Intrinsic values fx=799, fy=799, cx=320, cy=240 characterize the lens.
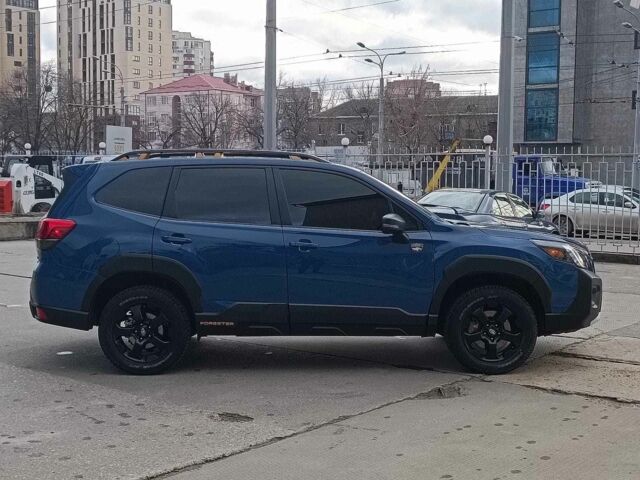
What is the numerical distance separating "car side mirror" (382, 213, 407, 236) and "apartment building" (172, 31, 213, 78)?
177593mm

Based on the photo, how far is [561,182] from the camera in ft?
62.7

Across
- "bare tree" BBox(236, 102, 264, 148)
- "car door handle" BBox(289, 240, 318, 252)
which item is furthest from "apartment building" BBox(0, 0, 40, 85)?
"car door handle" BBox(289, 240, 318, 252)

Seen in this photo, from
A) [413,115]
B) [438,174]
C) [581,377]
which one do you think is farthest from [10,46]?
[581,377]

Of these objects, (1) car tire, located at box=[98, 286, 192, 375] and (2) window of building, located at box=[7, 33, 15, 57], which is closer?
(1) car tire, located at box=[98, 286, 192, 375]

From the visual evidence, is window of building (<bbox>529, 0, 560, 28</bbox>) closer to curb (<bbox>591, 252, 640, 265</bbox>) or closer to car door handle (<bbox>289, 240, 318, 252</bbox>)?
curb (<bbox>591, 252, 640, 265</bbox>)

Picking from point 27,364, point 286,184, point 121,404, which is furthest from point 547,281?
point 27,364

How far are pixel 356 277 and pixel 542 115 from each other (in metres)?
51.9

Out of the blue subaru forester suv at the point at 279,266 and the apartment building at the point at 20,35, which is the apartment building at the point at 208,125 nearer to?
the blue subaru forester suv at the point at 279,266

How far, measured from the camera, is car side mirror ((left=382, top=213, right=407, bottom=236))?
670 cm

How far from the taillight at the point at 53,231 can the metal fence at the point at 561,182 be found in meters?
10.2

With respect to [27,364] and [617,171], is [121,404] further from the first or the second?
[617,171]

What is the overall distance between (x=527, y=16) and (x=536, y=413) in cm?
5310

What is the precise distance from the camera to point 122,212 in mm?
6879

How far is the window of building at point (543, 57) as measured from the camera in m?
54.5
